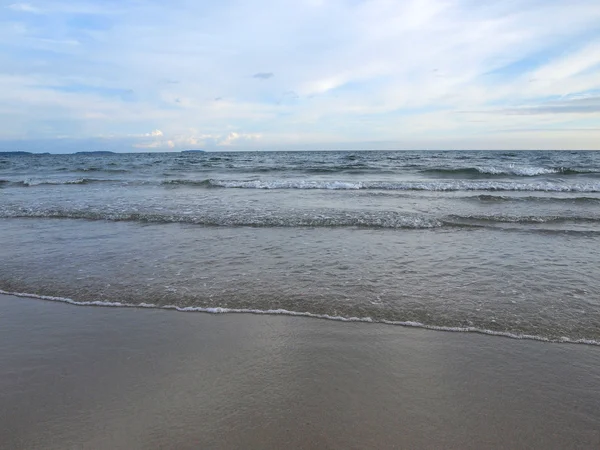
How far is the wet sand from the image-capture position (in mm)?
2961

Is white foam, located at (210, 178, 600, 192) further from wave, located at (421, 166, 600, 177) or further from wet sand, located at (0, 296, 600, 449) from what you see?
wet sand, located at (0, 296, 600, 449)

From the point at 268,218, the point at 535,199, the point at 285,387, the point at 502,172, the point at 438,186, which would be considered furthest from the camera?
the point at 502,172

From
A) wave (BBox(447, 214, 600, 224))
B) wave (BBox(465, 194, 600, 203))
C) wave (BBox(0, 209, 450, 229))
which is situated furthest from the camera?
wave (BBox(465, 194, 600, 203))

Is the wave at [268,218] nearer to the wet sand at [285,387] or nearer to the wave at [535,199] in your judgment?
the wave at [535,199]

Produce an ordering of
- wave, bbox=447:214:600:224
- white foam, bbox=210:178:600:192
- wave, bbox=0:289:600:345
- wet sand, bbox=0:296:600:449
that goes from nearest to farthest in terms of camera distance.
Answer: wet sand, bbox=0:296:600:449 < wave, bbox=0:289:600:345 < wave, bbox=447:214:600:224 < white foam, bbox=210:178:600:192

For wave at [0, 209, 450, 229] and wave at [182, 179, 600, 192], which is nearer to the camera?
wave at [0, 209, 450, 229]

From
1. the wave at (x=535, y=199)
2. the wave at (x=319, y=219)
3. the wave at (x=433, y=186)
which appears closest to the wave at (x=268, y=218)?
the wave at (x=319, y=219)

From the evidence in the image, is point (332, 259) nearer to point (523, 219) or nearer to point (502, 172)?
point (523, 219)

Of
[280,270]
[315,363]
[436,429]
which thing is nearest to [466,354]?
[436,429]

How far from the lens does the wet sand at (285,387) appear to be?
2961 mm

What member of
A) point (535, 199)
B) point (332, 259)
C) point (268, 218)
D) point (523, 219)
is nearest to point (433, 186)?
point (535, 199)

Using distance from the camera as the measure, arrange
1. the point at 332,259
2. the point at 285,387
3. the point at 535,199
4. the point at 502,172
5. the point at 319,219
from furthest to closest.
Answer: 1. the point at 502,172
2. the point at 535,199
3. the point at 319,219
4. the point at 332,259
5. the point at 285,387

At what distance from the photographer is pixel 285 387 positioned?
3557 mm

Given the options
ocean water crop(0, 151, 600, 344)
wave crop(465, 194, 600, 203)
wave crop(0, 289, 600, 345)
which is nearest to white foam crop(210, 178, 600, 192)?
wave crop(465, 194, 600, 203)
